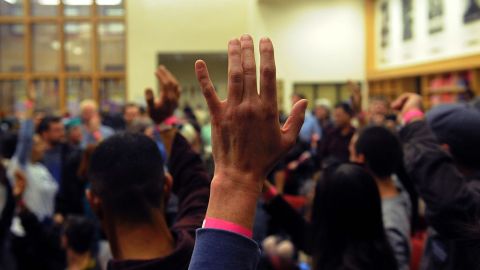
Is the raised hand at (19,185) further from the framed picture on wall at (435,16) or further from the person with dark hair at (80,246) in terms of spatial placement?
the framed picture on wall at (435,16)

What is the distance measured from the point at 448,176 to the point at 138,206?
93cm

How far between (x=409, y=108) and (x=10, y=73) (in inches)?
566

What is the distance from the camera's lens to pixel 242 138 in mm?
872

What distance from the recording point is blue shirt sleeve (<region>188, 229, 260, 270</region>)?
821mm

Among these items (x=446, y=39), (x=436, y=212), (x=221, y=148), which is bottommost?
(x=436, y=212)

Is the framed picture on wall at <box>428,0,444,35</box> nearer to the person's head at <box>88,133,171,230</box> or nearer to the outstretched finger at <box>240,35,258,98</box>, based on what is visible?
the person's head at <box>88,133,171,230</box>

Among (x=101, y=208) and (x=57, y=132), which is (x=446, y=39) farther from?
(x=101, y=208)

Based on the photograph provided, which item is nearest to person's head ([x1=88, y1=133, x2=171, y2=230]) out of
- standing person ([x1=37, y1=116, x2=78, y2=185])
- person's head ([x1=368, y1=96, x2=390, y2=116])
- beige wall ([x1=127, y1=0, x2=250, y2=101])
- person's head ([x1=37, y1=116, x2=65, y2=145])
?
standing person ([x1=37, y1=116, x2=78, y2=185])

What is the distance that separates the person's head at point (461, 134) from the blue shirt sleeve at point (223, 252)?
1.23m

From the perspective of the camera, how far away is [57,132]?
4711mm

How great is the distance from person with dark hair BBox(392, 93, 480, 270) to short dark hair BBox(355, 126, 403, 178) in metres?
0.35

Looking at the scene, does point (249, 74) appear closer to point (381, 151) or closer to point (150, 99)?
point (150, 99)

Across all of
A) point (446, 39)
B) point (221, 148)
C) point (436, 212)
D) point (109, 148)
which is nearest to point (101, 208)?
point (109, 148)

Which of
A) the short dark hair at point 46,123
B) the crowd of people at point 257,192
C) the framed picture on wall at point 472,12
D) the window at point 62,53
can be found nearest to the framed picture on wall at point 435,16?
the framed picture on wall at point 472,12
